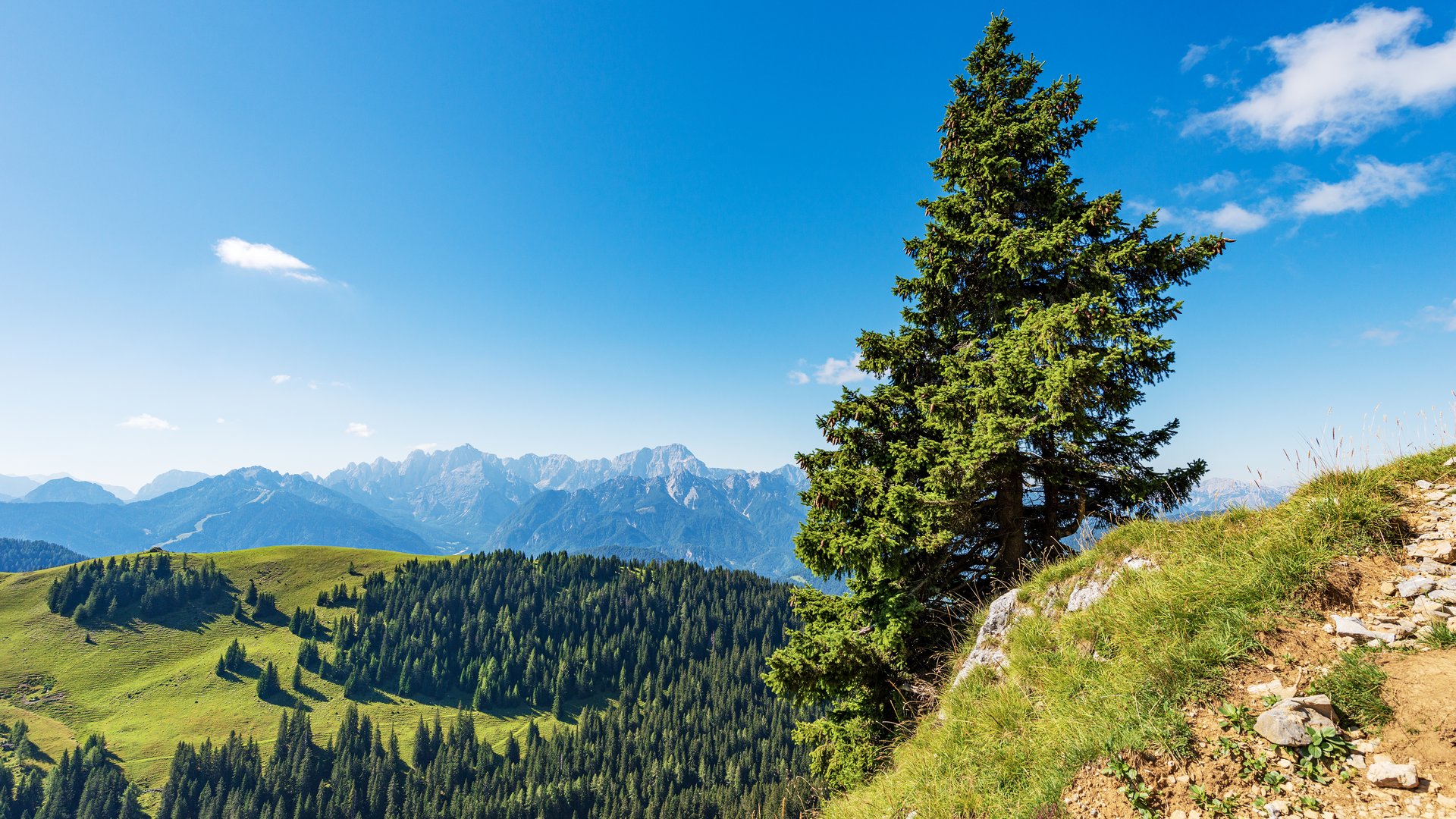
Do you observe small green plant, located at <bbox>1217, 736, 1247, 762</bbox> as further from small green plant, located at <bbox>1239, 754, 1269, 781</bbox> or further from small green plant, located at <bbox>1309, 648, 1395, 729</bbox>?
small green plant, located at <bbox>1309, 648, 1395, 729</bbox>

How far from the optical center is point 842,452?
13.0 meters

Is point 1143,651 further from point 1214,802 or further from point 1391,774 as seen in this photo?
point 1391,774

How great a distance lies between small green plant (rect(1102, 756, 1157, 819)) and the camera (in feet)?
15.6

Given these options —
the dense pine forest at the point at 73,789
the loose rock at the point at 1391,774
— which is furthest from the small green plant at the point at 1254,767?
the dense pine forest at the point at 73,789

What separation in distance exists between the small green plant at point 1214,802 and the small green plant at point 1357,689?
4.05ft

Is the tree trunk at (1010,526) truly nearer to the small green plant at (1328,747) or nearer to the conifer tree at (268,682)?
the small green plant at (1328,747)

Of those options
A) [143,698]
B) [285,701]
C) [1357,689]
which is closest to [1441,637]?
[1357,689]

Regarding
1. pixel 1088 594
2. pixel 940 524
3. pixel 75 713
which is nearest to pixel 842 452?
pixel 940 524

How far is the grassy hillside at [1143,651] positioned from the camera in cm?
558

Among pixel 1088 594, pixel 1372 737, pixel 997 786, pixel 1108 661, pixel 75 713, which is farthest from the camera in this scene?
pixel 75 713

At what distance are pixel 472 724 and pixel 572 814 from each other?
55.8m

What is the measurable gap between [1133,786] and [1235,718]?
1.12m

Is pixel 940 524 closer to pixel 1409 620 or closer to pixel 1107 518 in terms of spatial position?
pixel 1107 518

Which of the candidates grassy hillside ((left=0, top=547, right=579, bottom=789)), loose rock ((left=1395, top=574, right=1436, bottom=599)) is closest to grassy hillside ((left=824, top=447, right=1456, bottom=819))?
loose rock ((left=1395, top=574, right=1436, bottom=599))
